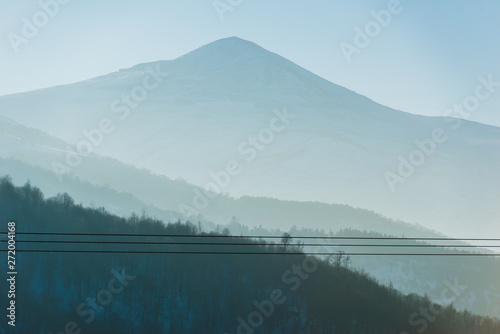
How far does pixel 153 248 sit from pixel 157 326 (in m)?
22.4

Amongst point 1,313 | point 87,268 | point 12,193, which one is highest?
point 12,193

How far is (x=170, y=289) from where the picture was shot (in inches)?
3706

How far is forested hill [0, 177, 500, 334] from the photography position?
8431cm

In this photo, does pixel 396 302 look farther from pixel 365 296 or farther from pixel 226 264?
pixel 226 264

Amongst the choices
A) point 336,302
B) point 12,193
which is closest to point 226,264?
point 336,302

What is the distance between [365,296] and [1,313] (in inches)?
2362

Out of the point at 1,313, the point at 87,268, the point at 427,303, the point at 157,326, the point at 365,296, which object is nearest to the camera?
the point at 1,313

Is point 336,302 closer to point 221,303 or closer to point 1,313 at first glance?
point 221,303

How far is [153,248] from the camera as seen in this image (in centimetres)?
10481

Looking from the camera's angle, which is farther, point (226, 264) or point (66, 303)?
point (226, 264)

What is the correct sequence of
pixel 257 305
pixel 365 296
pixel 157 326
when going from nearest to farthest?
pixel 157 326 → pixel 257 305 → pixel 365 296

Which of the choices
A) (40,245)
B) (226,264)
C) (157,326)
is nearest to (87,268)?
(40,245)

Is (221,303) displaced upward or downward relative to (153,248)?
downward

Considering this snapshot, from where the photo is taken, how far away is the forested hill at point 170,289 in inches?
3319
